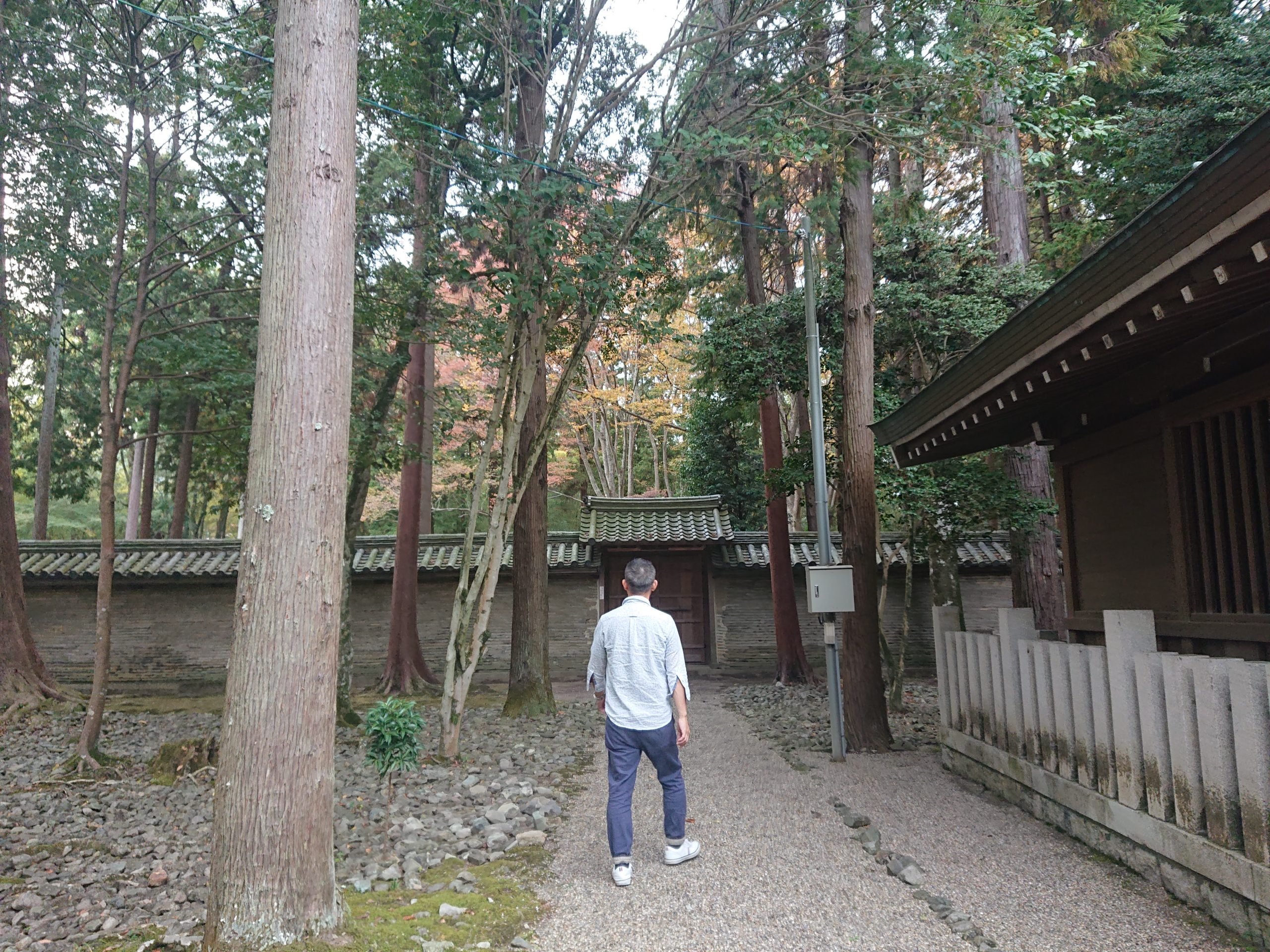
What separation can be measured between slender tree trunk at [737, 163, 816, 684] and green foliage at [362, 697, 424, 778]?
8585 millimetres

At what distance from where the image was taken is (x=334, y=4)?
3.51 m

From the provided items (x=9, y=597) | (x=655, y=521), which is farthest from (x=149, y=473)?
(x=655, y=521)

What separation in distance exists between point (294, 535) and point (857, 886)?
3.18 m

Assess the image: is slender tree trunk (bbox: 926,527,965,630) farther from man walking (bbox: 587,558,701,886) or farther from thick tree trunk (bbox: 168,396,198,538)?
thick tree trunk (bbox: 168,396,198,538)

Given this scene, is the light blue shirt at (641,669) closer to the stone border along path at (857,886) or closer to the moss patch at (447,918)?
the stone border along path at (857,886)

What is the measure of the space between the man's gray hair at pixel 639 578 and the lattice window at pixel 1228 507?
10.8ft

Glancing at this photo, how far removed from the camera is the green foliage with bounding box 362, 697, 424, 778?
4176mm

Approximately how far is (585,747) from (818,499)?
349cm

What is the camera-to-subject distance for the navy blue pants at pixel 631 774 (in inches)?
160

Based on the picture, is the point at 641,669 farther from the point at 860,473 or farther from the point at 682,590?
the point at 682,590

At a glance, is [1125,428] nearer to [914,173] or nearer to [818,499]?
[818,499]

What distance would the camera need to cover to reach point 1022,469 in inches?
423

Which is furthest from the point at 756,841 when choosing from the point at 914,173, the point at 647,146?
the point at 914,173

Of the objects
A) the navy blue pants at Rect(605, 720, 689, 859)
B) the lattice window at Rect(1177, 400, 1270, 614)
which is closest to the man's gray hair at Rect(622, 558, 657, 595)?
the navy blue pants at Rect(605, 720, 689, 859)
